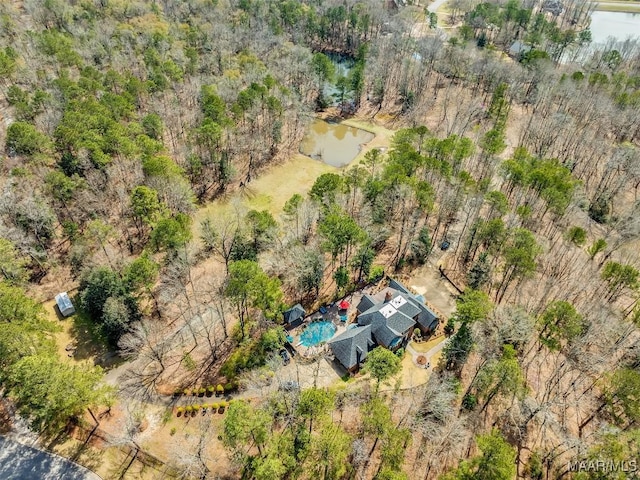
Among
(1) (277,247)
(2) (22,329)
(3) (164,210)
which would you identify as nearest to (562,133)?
(1) (277,247)

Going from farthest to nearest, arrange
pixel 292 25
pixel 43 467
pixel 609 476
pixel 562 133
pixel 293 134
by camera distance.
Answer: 1. pixel 292 25
2. pixel 293 134
3. pixel 562 133
4. pixel 43 467
5. pixel 609 476

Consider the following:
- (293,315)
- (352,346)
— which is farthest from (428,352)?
(293,315)

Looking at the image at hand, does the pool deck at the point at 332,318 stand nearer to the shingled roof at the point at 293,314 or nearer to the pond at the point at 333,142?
the shingled roof at the point at 293,314

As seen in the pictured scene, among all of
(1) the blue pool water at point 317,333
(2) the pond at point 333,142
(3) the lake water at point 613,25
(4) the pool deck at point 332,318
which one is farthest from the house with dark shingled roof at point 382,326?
(3) the lake water at point 613,25

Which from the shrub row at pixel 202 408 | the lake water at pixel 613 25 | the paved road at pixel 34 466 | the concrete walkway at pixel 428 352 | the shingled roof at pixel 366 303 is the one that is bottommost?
the paved road at pixel 34 466

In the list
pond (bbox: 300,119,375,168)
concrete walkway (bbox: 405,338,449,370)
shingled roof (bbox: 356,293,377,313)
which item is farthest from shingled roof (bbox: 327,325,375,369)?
pond (bbox: 300,119,375,168)

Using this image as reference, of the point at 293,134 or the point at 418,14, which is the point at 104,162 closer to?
the point at 293,134
